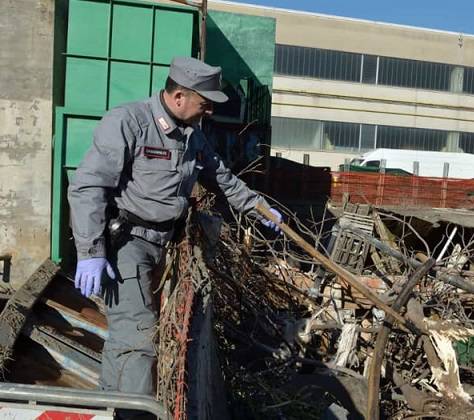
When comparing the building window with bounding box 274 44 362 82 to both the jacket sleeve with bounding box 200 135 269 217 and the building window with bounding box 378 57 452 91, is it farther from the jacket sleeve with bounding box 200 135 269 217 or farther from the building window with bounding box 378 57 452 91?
the jacket sleeve with bounding box 200 135 269 217

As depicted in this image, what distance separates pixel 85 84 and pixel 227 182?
11.4 feet

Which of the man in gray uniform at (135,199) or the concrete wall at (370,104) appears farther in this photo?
the concrete wall at (370,104)

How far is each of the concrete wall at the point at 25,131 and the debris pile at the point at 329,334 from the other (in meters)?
2.35

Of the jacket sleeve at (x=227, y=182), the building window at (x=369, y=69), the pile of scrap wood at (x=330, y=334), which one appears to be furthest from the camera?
the building window at (x=369, y=69)

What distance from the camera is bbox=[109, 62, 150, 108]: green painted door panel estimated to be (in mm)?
6237

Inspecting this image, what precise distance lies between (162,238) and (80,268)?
1.54ft

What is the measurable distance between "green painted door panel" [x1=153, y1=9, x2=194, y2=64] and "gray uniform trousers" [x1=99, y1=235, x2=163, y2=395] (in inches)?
160

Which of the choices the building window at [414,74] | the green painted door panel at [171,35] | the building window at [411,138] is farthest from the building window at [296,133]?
the green painted door panel at [171,35]

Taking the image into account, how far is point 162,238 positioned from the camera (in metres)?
2.80

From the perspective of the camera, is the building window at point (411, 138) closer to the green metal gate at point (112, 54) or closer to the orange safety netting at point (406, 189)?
the orange safety netting at point (406, 189)

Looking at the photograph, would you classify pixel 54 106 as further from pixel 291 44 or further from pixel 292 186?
pixel 291 44

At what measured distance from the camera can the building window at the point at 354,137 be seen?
108 feet

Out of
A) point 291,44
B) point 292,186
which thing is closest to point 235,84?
point 292,186

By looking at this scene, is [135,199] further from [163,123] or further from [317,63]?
[317,63]
